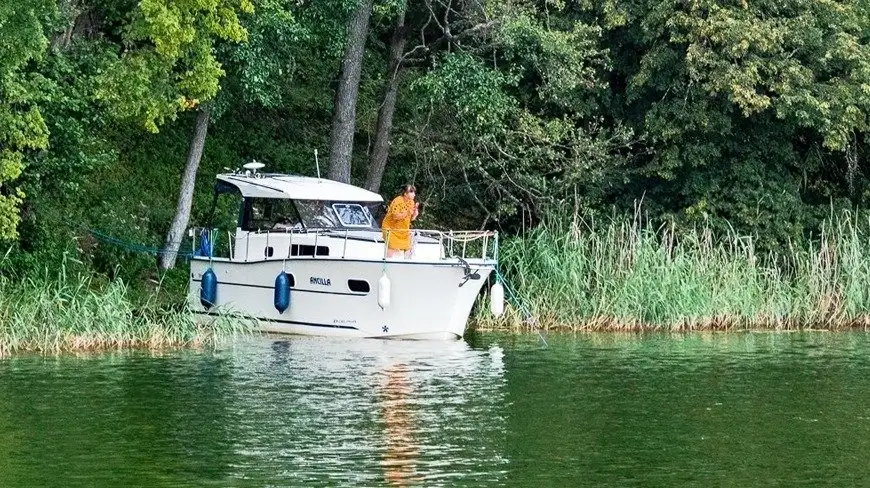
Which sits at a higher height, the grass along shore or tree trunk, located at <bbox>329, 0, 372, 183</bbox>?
tree trunk, located at <bbox>329, 0, 372, 183</bbox>

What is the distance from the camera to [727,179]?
3206 centimetres

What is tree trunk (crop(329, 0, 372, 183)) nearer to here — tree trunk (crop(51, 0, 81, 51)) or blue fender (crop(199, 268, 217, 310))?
blue fender (crop(199, 268, 217, 310))

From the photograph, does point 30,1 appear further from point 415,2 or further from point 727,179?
point 727,179

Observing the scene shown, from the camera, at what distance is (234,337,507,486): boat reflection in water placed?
591 inches

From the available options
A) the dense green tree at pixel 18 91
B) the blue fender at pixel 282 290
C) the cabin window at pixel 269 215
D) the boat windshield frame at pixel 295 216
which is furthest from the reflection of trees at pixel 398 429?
the cabin window at pixel 269 215

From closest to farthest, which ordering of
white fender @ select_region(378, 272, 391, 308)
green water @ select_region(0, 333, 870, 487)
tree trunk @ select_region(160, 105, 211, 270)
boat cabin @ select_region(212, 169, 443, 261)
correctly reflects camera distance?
1. green water @ select_region(0, 333, 870, 487)
2. white fender @ select_region(378, 272, 391, 308)
3. boat cabin @ select_region(212, 169, 443, 261)
4. tree trunk @ select_region(160, 105, 211, 270)

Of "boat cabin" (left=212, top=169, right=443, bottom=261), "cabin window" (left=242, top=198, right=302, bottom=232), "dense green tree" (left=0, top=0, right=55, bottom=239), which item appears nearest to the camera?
"dense green tree" (left=0, top=0, right=55, bottom=239)

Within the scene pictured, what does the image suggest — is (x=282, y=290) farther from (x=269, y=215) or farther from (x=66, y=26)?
(x=66, y=26)

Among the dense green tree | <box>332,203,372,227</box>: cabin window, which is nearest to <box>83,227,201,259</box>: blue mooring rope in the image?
<box>332,203,372,227</box>: cabin window

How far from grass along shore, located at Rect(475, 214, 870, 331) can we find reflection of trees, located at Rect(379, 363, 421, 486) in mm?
6605

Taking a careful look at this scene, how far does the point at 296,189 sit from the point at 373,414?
33.0 feet

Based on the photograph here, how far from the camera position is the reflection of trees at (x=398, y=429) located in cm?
1475

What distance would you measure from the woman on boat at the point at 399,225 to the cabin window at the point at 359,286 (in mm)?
576

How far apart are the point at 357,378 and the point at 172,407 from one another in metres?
3.29
